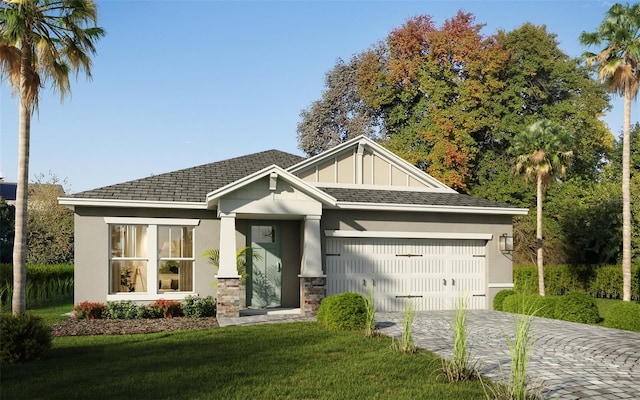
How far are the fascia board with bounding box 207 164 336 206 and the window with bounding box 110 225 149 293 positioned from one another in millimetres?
2422

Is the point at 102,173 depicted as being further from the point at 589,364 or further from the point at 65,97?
the point at 589,364

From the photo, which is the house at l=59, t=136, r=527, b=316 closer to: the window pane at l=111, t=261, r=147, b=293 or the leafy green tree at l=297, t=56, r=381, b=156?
the window pane at l=111, t=261, r=147, b=293

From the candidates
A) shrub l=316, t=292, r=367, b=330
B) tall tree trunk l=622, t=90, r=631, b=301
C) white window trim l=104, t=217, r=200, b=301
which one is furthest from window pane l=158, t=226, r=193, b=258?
tall tree trunk l=622, t=90, r=631, b=301

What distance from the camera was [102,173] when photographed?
71.9 ft

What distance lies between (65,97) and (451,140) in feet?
70.2

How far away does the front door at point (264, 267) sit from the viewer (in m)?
15.8

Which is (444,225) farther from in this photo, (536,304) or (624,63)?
(624,63)

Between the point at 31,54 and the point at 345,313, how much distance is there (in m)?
8.48

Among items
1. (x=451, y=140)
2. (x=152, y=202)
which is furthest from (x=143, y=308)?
(x=451, y=140)

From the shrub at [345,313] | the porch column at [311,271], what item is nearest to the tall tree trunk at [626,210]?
the porch column at [311,271]

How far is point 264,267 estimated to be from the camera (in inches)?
626

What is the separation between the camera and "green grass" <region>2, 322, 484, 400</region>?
275 inches

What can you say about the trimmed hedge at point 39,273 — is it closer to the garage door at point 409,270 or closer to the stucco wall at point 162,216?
→ the stucco wall at point 162,216

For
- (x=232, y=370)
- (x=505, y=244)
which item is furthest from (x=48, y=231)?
(x=232, y=370)
